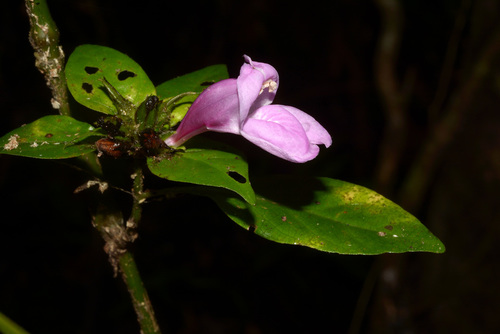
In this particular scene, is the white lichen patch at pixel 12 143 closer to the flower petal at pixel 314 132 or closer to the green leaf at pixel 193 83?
→ the green leaf at pixel 193 83

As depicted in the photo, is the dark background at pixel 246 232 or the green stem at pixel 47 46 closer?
the green stem at pixel 47 46

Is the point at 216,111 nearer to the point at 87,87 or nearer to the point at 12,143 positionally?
the point at 87,87

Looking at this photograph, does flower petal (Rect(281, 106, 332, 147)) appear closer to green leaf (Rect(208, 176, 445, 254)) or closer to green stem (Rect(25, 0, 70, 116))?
green leaf (Rect(208, 176, 445, 254))

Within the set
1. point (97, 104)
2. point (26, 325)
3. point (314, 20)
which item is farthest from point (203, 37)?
point (97, 104)

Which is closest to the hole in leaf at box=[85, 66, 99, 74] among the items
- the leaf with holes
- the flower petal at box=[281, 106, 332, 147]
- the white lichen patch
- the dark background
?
the leaf with holes

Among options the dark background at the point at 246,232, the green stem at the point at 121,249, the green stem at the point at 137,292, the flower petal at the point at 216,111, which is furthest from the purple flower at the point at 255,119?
the dark background at the point at 246,232
